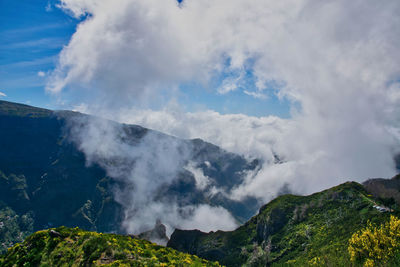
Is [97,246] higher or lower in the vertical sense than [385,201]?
lower

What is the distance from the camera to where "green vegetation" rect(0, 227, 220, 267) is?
47.6m

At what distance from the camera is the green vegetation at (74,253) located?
4762 cm

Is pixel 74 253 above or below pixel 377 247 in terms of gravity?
below

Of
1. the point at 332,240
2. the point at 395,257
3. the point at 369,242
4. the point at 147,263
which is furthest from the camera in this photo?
the point at 332,240

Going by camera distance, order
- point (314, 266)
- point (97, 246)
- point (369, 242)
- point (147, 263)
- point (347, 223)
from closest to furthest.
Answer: point (147, 263), point (97, 246), point (369, 242), point (314, 266), point (347, 223)

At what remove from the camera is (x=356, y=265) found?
3342 inches

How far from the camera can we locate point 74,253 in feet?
170

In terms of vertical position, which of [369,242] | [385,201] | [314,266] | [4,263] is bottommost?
[314,266]

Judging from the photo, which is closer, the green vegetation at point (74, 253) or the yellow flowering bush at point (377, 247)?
the green vegetation at point (74, 253)

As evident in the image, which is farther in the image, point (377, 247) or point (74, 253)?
point (377, 247)


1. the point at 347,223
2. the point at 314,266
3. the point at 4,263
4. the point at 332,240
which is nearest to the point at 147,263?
the point at 4,263

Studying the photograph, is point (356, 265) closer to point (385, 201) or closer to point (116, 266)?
point (116, 266)

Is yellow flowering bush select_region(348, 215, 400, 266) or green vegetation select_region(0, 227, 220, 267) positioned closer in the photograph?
green vegetation select_region(0, 227, 220, 267)

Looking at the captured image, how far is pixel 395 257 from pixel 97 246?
3159 inches
